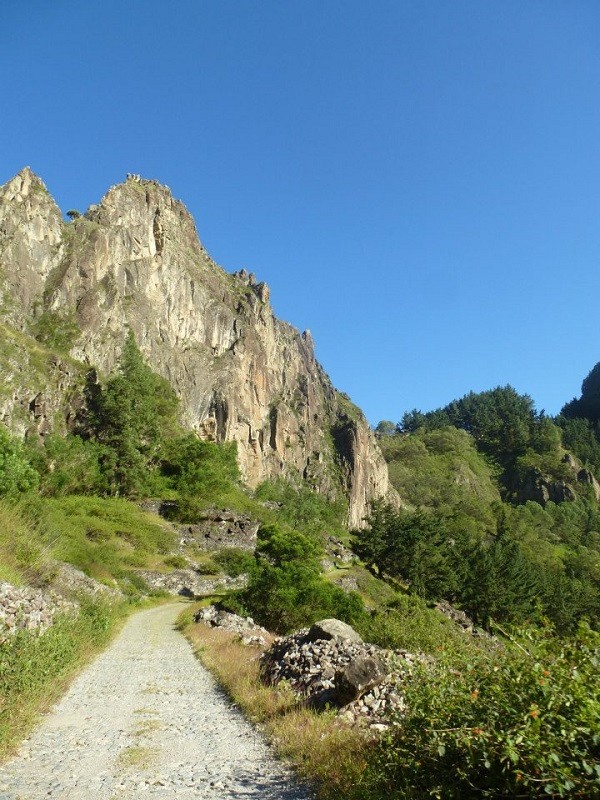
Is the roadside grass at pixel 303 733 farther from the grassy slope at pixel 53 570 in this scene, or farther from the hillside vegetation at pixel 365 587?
the grassy slope at pixel 53 570

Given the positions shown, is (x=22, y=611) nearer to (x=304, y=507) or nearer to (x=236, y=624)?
(x=236, y=624)

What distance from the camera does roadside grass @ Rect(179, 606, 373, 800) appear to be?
6.17m

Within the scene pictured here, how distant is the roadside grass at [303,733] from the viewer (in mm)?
6174

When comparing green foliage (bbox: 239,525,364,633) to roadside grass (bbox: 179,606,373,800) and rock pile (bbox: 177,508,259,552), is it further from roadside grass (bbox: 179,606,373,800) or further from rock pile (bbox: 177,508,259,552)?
rock pile (bbox: 177,508,259,552)

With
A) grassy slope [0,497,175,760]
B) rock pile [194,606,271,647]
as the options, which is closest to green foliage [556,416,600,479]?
grassy slope [0,497,175,760]

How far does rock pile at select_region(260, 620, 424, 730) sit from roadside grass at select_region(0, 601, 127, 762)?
4874 mm

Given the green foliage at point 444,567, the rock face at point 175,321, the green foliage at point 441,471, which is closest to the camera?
the green foliage at point 444,567

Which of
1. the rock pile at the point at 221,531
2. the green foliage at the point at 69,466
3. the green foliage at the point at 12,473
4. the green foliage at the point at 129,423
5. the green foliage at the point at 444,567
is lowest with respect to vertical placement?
the green foliage at the point at 444,567

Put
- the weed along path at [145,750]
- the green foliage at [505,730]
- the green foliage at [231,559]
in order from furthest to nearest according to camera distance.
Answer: the green foliage at [231,559] < the weed along path at [145,750] < the green foliage at [505,730]

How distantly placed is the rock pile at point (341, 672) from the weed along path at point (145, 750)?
5.03 feet

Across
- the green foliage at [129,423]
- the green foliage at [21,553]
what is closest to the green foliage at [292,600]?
the green foliage at [21,553]

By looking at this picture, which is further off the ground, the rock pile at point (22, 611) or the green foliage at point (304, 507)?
the green foliage at point (304, 507)

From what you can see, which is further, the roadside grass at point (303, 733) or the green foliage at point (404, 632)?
the green foliage at point (404, 632)

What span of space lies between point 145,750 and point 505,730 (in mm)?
6262
